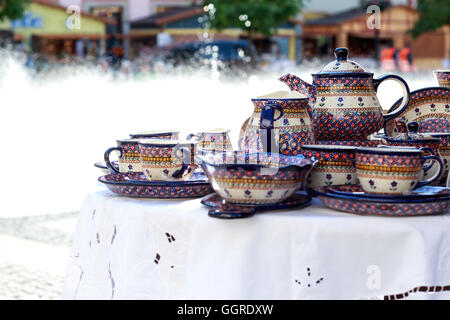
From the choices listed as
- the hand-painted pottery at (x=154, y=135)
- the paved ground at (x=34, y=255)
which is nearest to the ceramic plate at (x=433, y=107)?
the hand-painted pottery at (x=154, y=135)

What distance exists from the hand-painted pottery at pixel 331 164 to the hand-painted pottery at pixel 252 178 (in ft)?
0.40

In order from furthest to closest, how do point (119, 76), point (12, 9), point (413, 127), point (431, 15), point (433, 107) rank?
point (431, 15) < point (12, 9) < point (119, 76) < point (433, 107) < point (413, 127)

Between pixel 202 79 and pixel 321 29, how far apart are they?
2114 cm

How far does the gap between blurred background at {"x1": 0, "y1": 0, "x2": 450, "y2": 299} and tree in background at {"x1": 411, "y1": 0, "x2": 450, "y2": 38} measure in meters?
0.05

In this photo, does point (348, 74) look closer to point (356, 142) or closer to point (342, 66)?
point (342, 66)

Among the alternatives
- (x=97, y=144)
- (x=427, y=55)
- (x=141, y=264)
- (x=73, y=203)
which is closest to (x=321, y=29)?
(x=427, y=55)

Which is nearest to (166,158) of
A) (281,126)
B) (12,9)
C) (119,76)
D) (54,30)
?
(281,126)

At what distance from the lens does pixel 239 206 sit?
5.80ft

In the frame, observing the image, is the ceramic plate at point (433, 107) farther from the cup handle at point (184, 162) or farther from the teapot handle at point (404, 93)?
the cup handle at point (184, 162)

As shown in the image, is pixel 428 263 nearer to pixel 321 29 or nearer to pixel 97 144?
pixel 97 144

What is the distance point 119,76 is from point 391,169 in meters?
18.3

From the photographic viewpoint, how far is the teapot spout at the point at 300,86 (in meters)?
2.18

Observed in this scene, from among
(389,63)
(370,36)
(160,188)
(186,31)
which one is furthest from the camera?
(370,36)

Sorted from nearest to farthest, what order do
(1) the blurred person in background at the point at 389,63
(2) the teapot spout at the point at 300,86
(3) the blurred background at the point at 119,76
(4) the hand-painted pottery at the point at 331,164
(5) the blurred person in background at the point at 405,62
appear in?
(4) the hand-painted pottery at the point at 331,164 < (2) the teapot spout at the point at 300,86 < (3) the blurred background at the point at 119,76 < (1) the blurred person in background at the point at 389,63 < (5) the blurred person in background at the point at 405,62
